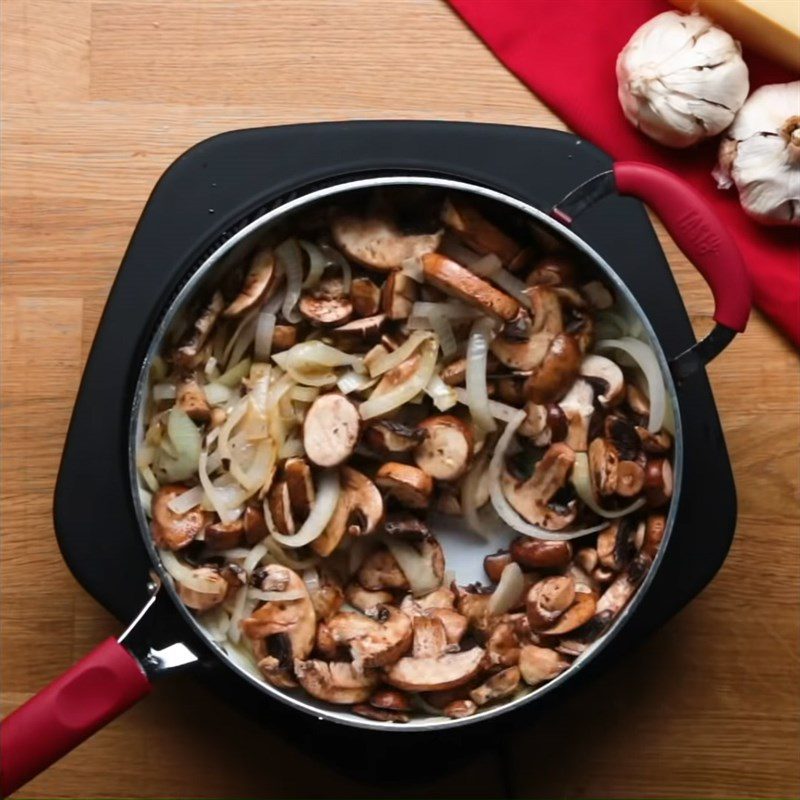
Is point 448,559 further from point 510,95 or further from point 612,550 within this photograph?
point 510,95

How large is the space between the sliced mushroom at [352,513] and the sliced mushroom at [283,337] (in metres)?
0.12

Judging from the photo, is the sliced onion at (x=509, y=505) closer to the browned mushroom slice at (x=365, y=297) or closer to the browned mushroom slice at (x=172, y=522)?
the browned mushroom slice at (x=365, y=297)

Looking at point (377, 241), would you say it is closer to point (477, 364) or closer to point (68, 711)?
point (477, 364)

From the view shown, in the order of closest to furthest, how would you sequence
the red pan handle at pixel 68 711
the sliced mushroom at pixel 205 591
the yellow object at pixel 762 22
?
the red pan handle at pixel 68 711, the sliced mushroom at pixel 205 591, the yellow object at pixel 762 22

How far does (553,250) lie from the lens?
0.94 meters

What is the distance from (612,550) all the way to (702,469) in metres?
0.12

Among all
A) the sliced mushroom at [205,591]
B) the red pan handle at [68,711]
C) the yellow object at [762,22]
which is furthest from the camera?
the yellow object at [762,22]

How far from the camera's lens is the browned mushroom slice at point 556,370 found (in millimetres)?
957

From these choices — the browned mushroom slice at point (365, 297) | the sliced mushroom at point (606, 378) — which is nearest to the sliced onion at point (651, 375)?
the sliced mushroom at point (606, 378)

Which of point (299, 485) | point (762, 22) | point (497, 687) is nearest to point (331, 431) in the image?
point (299, 485)

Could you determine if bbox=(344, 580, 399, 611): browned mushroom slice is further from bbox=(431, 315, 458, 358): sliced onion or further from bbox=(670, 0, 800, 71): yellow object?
bbox=(670, 0, 800, 71): yellow object

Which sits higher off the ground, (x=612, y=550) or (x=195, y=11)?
(x=195, y=11)

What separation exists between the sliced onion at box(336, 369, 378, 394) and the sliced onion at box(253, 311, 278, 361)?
7 cm

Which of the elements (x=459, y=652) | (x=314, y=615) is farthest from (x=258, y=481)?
(x=459, y=652)
